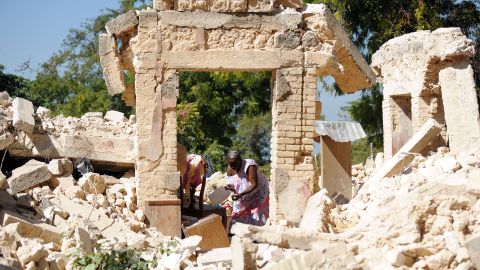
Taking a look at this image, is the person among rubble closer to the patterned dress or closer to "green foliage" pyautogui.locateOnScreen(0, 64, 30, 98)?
the patterned dress

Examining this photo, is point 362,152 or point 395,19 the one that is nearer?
point 395,19

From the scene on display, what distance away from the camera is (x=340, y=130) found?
10.5m

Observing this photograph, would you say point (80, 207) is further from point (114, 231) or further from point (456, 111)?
point (456, 111)

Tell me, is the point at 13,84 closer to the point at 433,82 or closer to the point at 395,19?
the point at 395,19

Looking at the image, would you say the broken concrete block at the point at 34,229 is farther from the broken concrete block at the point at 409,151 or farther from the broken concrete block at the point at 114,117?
the broken concrete block at the point at 114,117

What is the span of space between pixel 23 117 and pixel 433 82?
7.53 meters

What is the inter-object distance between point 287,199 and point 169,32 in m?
2.91

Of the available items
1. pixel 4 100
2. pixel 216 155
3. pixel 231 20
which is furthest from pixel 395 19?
pixel 4 100

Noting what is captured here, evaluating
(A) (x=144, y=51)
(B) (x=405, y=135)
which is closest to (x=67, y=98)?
(B) (x=405, y=135)

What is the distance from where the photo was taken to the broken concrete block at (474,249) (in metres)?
5.02

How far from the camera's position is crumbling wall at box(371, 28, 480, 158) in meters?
11.6

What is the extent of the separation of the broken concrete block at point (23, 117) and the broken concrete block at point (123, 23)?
1966 mm

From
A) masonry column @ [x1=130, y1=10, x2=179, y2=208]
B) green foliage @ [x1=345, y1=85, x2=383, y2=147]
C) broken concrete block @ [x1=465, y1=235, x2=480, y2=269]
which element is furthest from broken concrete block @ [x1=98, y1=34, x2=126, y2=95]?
green foliage @ [x1=345, y1=85, x2=383, y2=147]

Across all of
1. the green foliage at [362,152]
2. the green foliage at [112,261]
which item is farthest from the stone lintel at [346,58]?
the green foliage at [362,152]
